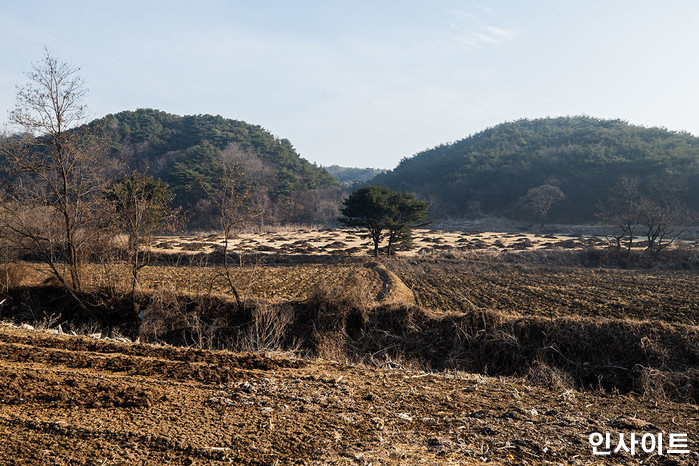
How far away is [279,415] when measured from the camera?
479cm

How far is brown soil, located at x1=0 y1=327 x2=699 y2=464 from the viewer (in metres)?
3.85

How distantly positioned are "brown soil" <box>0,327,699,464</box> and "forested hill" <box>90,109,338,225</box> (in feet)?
199

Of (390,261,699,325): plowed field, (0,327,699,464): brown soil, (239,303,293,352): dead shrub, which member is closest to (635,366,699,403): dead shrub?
(0,327,699,464): brown soil

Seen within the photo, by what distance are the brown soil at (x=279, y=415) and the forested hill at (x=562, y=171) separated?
70803 millimetres

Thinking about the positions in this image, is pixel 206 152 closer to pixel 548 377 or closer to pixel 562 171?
pixel 562 171

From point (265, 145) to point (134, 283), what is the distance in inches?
3439

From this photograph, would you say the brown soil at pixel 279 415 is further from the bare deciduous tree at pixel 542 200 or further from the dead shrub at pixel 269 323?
the bare deciduous tree at pixel 542 200

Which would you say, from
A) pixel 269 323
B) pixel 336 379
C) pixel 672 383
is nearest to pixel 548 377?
pixel 672 383

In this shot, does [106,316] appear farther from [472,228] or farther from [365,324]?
[472,228]

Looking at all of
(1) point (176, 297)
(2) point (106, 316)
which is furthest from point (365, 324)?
(2) point (106, 316)

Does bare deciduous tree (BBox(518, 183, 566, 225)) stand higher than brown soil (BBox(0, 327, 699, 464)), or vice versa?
bare deciduous tree (BBox(518, 183, 566, 225))

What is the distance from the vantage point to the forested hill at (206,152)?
69250 millimetres

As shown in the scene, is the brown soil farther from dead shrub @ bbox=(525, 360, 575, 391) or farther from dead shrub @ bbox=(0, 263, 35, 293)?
dead shrub @ bbox=(0, 263, 35, 293)

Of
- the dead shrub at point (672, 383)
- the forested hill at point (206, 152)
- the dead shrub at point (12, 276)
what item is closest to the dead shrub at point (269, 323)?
the dead shrub at point (672, 383)
